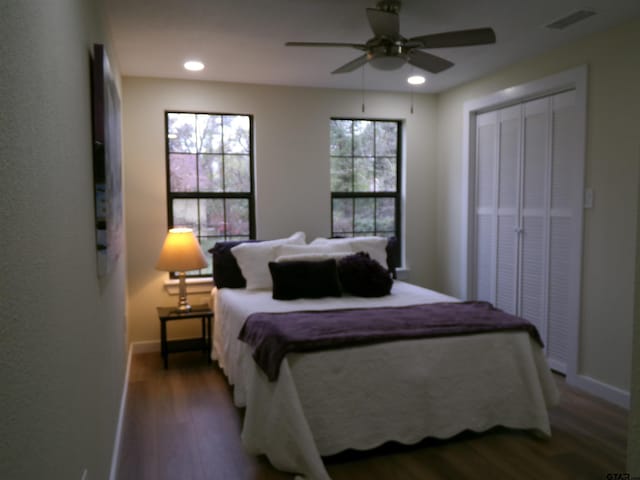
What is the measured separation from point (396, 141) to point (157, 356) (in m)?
3.10

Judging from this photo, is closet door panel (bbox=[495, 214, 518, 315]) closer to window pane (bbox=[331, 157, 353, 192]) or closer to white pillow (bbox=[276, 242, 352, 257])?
white pillow (bbox=[276, 242, 352, 257])

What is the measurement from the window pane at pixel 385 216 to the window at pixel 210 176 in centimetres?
131

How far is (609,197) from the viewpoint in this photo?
336 centimetres

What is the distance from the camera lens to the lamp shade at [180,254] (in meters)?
4.07

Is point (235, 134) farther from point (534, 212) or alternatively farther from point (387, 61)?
point (534, 212)

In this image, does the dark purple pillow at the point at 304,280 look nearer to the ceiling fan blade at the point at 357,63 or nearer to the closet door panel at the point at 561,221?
the ceiling fan blade at the point at 357,63

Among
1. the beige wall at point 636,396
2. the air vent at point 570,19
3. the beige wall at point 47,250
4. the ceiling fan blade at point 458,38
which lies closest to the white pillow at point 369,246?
the ceiling fan blade at point 458,38

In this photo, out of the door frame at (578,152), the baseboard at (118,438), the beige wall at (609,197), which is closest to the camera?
the baseboard at (118,438)

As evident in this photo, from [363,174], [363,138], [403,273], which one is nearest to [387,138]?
[363,138]

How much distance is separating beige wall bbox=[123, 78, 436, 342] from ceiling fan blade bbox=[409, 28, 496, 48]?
7.18 ft

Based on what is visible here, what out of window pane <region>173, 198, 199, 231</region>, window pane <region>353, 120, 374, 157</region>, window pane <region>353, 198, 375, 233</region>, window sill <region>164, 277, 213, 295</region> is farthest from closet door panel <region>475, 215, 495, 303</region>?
window pane <region>173, 198, 199, 231</region>

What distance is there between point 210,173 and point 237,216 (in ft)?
1.53

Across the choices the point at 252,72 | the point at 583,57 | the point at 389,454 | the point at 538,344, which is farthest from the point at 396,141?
the point at 389,454

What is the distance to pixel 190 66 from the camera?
4070 millimetres
